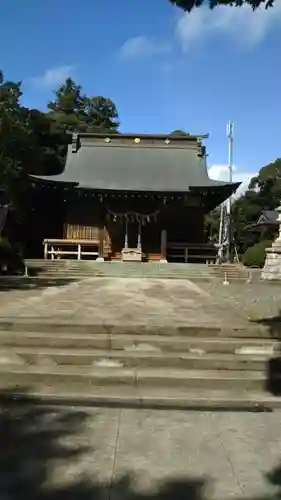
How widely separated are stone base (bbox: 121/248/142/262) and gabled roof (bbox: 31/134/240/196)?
3205mm

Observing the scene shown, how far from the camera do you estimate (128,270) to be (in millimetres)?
19578

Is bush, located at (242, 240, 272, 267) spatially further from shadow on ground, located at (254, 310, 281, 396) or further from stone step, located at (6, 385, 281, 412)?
stone step, located at (6, 385, 281, 412)

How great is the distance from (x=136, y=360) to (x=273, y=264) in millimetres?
13097

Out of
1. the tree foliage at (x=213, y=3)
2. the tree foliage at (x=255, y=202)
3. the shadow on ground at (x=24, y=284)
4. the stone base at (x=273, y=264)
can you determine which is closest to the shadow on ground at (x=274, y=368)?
the tree foliage at (x=213, y=3)

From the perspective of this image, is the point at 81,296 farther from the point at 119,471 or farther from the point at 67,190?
the point at 67,190

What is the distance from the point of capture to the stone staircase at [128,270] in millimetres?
19047

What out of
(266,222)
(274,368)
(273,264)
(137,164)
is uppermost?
(137,164)

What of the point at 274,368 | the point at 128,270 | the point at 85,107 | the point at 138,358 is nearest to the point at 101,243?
the point at 128,270

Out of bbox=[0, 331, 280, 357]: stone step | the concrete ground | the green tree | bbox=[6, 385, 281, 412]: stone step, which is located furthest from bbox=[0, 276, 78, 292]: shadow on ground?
the green tree

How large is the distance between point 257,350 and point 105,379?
2.00 m

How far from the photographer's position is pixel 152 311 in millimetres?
8211

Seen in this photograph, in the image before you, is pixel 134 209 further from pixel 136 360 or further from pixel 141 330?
pixel 136 360

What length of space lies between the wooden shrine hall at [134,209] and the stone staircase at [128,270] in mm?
3397

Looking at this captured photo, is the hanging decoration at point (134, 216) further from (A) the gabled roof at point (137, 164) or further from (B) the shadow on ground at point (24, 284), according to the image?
(B) the shadow on ground at point (24, 284)
